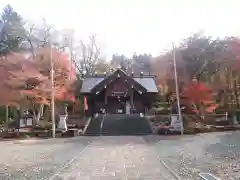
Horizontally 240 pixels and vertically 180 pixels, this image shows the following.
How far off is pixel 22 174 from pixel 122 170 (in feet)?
10.5

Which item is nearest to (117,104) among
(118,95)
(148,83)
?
(118,95)

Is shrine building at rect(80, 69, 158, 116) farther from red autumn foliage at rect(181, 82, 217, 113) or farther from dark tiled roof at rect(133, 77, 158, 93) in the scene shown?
red autumn foliage at rect(181, 82, 217, 113)

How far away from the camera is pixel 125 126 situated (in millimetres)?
34156

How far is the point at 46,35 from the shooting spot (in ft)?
152

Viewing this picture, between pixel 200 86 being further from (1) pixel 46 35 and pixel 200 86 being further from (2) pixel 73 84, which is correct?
(1) pixel 46 35

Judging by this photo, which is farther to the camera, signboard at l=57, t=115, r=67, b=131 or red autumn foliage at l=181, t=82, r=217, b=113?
red autumn foliage at l=181, t=82, r=217, b=113

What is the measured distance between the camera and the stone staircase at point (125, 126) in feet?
104

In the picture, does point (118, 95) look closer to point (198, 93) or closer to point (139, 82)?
point (139, 82)

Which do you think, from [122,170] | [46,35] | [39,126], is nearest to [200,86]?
[39,126]

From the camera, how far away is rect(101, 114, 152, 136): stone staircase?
1248 inches

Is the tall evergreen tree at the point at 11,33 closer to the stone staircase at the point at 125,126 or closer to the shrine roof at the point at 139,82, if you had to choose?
the shrine roof at the point at 139,82

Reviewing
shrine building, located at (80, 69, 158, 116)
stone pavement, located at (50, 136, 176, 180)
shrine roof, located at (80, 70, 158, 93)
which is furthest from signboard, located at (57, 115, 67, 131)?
stone pavement, located at (50, 136, 176, 180)

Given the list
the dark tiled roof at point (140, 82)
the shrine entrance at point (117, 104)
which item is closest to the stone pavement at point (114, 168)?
the shrine entrance at point (117, 104)

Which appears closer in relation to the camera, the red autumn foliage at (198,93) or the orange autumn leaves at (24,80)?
the orange autumn leaves at (24,80)
